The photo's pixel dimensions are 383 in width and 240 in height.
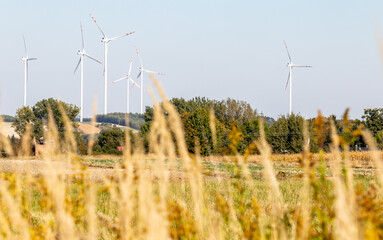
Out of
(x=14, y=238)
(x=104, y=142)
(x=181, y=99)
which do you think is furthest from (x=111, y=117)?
(x=14, y=238)

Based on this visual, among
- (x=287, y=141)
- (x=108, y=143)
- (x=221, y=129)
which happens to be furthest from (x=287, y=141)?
(x=108, y=143)

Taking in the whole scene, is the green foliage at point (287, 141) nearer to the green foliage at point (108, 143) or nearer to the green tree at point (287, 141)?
the green tree at point (287, 141)

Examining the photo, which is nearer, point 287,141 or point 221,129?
point 287,141

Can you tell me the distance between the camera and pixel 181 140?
247cm

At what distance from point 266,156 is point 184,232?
76 centimetres

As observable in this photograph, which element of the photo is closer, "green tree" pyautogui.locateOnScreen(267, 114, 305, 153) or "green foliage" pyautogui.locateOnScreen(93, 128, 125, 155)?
"green tree" pyautogui.locateOnScreen(267, 114, 305, 153)

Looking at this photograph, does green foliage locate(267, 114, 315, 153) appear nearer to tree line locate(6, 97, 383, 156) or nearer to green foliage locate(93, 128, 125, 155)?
tree line locate(6, 97, 383, 156)

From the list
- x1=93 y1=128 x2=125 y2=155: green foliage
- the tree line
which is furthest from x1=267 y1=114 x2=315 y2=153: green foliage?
x1=93 y1=128 x2=125 y2=155: green foliage

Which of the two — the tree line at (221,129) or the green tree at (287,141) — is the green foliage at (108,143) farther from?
the green tree at (287,141)

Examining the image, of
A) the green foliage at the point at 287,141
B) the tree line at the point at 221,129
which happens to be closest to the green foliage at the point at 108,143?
the tree line at the point at 221,129

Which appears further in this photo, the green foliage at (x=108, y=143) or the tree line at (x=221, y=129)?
the green foliage at (x=108, y=143)

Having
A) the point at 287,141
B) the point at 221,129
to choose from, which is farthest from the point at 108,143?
the point at 287,141

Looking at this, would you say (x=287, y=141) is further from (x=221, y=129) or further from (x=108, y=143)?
(x=108, y=143)

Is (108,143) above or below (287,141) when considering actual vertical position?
above
